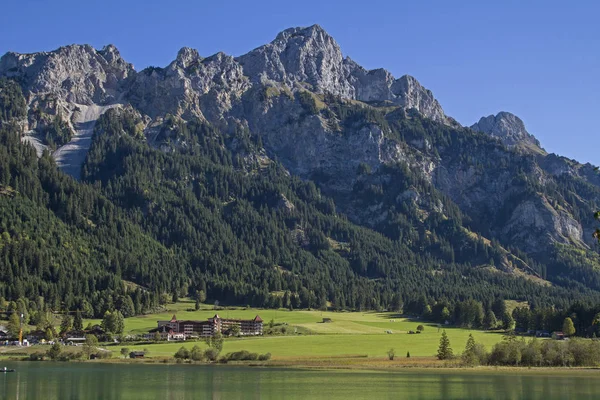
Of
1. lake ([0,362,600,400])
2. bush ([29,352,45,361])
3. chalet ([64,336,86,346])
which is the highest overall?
chalet ([64,336,86,346])

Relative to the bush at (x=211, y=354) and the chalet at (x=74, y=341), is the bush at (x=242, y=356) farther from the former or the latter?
the chalet at (x=74, y=341)

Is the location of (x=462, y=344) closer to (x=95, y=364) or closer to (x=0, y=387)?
(x=95, y=364)

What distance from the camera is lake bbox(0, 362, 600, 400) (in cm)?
9256

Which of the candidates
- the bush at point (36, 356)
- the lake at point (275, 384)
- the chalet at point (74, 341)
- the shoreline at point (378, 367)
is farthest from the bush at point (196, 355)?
the chalet at point (74, 341)

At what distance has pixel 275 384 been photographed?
107562 mm

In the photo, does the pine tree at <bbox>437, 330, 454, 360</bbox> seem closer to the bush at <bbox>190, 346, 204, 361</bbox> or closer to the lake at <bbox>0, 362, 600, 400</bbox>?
the lake at <bbox>0, 362, 600, 400</bbox>

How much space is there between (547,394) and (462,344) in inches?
3484

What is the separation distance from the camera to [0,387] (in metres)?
98.9

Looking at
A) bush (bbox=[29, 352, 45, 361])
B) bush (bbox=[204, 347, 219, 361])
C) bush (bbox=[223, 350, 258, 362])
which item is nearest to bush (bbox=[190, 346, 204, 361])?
bush (bbox=[204, 347, 219, 361])

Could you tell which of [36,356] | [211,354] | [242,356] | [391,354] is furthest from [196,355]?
[391,354]

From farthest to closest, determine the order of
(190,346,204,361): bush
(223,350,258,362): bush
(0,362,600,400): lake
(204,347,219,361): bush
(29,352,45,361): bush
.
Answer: (29,352,45,361): bush
(204,347,219,361): bush
(190,346,204,361): bush
(223,350,258,362): bush
(0,362,600,400): lake

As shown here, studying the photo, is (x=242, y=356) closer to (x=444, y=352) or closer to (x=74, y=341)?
(x=444, y=352)

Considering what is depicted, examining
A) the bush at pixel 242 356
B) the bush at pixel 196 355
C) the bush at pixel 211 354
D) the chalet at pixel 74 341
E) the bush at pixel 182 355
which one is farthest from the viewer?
the chalet at pixel 74 341

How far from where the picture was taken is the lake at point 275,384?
92562 millimetres
